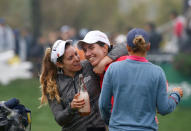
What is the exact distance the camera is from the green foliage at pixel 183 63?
12.4 meters

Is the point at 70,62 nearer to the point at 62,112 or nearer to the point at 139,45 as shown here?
the point at 62,112

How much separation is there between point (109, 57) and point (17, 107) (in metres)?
1.03

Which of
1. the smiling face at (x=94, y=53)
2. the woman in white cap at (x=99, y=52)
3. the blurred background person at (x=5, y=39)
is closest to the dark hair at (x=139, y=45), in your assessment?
the woman in white cap at (x=99, y=52)

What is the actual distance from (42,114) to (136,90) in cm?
809

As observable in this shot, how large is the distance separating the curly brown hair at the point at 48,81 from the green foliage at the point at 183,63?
26.6ft

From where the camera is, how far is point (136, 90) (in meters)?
3.90

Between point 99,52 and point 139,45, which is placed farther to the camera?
point 99,52

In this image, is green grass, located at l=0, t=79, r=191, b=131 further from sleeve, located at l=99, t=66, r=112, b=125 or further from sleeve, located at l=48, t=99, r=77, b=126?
sleeve, located at l=99, t=66, r=112, b=125

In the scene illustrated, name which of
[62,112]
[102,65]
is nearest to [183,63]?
[102,65]

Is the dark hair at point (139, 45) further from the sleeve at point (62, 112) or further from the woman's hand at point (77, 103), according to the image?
the sleeve at point (62, 112)

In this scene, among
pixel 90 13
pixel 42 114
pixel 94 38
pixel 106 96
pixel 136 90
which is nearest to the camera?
pixel 136 90

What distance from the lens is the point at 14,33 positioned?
18266 mm

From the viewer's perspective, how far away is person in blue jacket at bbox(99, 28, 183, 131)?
12.8 feet

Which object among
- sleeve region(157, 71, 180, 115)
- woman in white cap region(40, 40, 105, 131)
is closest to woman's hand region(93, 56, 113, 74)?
woman in white cap region(40, 40, 105, 131)
